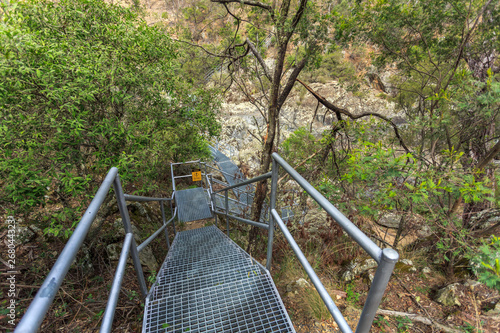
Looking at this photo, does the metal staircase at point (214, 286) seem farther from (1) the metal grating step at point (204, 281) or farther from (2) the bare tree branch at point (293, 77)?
(2) the bare tree branch at point (293, 77)

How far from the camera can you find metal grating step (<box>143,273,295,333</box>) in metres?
1.47

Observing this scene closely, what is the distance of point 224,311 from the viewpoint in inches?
62.0

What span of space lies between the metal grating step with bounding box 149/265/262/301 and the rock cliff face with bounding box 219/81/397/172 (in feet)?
37.3

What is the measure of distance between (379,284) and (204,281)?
167 centimetres

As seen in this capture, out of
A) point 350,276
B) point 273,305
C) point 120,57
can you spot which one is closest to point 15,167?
point 120,57

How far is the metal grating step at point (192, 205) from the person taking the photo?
20.4ft

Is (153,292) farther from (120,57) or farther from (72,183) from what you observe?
(120,57)

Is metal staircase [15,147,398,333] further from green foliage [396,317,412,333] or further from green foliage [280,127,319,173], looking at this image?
green foliage [280,127,319,173]

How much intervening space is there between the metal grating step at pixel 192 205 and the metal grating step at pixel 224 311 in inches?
178

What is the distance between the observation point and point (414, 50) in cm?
421

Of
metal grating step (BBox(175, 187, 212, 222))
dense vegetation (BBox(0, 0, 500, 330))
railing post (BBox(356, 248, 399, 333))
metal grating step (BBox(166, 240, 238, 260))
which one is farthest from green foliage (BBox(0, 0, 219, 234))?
metal grating step (BBox(175, 187, 212, 222))

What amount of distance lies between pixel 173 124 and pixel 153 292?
2.99m

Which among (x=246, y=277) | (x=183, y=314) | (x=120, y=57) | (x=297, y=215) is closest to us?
(x=183, y=314)

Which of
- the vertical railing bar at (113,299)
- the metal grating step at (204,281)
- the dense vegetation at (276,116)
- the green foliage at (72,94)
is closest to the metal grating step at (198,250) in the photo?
the metal grating step at (204,281)
